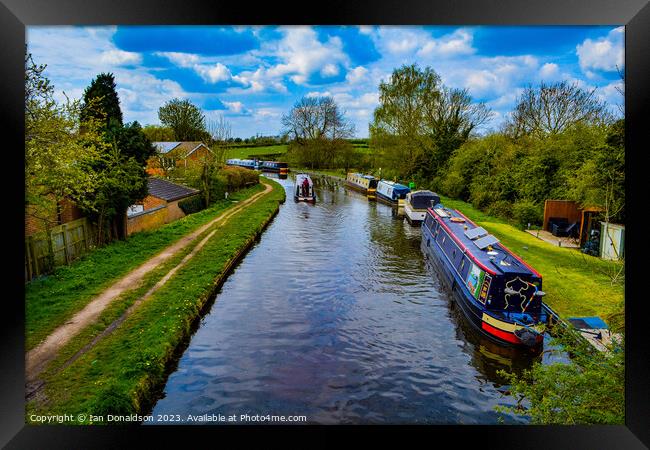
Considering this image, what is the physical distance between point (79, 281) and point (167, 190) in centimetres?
1045

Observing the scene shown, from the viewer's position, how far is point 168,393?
663cm

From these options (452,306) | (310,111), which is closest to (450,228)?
(452,306)

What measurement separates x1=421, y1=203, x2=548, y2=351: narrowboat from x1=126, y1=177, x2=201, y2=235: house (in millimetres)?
10410

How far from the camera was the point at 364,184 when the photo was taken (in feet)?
107

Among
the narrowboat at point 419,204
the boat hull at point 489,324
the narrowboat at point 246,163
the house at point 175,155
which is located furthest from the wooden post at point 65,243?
the narrowboat at point 246,163

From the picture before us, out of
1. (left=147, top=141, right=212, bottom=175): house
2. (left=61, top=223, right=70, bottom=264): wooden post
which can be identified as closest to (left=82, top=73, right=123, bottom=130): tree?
(left=61, top=223, right=70, bottom=264): wooden post

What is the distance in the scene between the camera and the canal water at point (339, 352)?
6.55 m

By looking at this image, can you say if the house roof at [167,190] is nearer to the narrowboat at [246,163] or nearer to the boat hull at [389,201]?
the boat hull at [389,201]

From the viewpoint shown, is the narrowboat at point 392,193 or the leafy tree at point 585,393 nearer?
the leafy tree at point 585,393

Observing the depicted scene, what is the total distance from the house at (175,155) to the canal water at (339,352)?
1086cm

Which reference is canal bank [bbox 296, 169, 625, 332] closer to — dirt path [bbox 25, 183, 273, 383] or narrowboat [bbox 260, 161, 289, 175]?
dirt path [bbox 25, 183, 273, 383]

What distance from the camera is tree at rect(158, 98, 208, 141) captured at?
1146 inches

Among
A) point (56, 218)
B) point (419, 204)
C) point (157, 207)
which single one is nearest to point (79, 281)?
point (56, 218)
